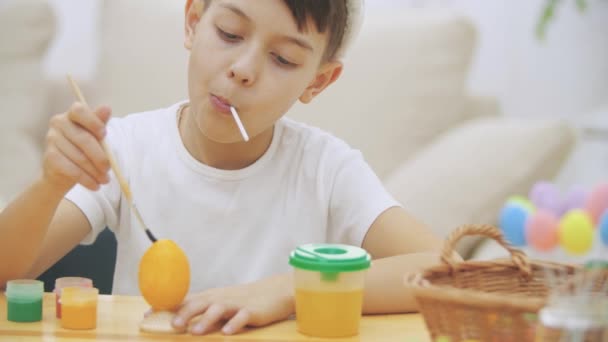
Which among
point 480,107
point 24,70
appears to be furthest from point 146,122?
point 480,107

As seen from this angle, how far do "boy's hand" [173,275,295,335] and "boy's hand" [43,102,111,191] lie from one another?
6.9 inches

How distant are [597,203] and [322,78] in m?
0.73

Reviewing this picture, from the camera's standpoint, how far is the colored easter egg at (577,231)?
0.80 meters

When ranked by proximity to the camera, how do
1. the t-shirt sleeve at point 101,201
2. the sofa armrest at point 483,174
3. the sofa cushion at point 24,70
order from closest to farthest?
the t-shirt sleeve at point 101,201 < the sofa armrest at point 483,174 < the sofa cushion at point 24,70

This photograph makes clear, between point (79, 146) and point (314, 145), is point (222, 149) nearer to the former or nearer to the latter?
point (314, 145)

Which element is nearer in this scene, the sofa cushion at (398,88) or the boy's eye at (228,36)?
the boy's eye at (228,36)

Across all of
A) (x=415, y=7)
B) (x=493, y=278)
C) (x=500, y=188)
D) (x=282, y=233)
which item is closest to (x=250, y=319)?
(x=493, y=278)

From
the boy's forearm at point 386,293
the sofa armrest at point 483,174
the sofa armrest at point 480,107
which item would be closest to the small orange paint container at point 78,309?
the boy's forearm at point 386,293

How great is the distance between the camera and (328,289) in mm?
1025

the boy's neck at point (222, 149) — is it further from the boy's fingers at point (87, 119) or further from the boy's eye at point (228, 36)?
the boy's fingers at point (87, 119)

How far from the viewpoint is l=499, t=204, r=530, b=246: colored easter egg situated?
83 centimetres

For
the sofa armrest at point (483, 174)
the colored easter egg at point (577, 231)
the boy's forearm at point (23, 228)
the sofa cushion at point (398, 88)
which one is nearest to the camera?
the colored easter egg at point (577, 231)

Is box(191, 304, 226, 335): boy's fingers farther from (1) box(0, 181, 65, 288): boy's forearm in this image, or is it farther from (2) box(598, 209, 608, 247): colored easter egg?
(2) box(598, 209, 608, 247): colored easter egg

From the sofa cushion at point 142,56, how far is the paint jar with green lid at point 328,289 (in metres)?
1.63
